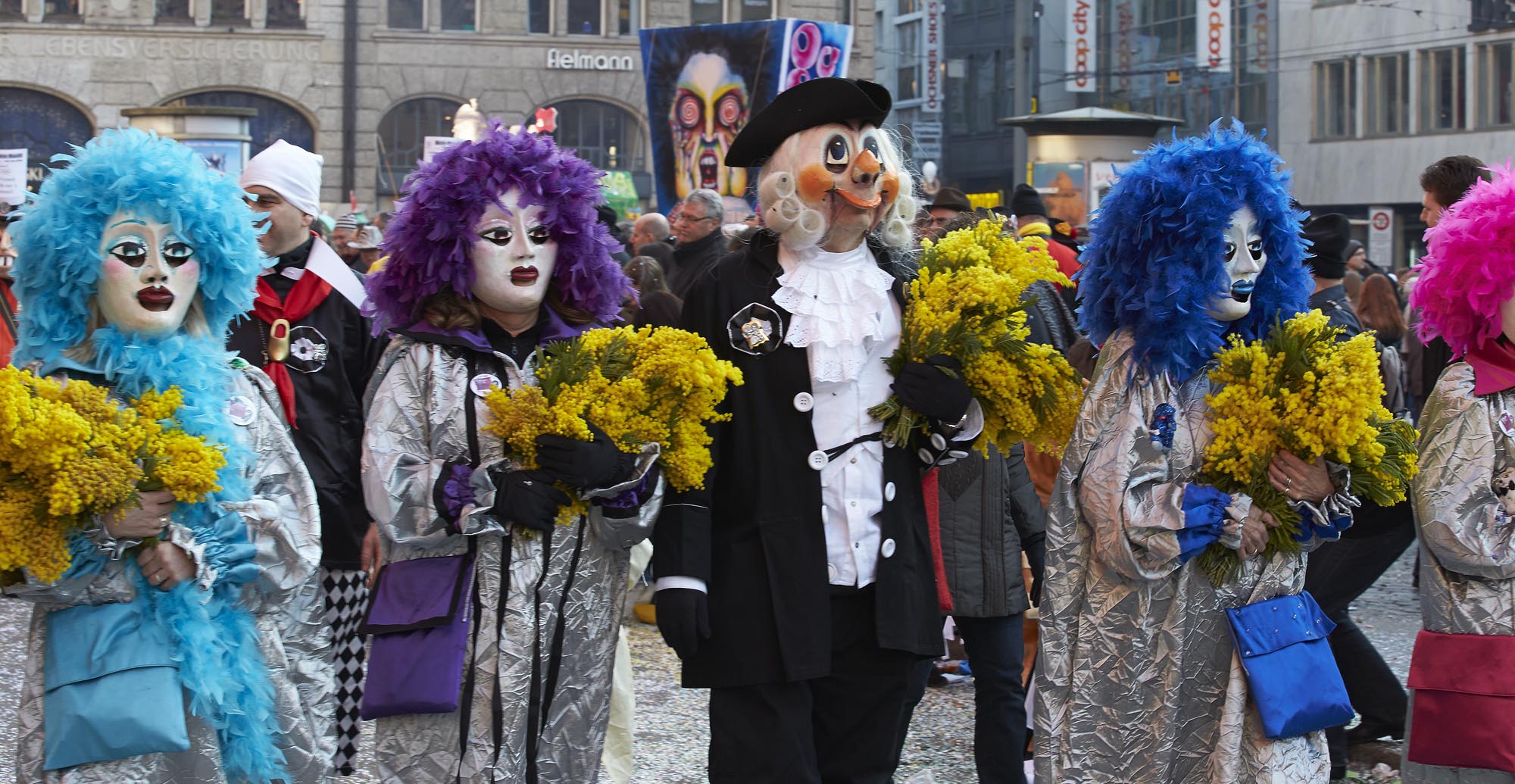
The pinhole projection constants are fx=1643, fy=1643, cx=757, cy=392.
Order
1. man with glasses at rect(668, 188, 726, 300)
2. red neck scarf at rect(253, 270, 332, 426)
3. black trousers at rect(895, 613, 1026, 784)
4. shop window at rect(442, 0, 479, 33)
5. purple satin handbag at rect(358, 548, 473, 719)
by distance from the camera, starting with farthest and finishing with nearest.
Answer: shop window at rect(442, 0, 479, 33) < man with glasses at rect(668, 188, 726, 300) < red neck scarf at rect(253, 270, 332, 426) < black trousers at rect(895, 613, 1026, 784) < purple satin handbag at rect(358, 548, 473, 719)

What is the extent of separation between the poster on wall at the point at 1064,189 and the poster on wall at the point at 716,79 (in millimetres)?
1796

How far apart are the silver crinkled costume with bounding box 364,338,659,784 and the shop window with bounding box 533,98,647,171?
26.8 metres

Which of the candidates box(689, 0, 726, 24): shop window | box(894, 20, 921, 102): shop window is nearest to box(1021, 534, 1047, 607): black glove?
box(689, 0, 726, 24): shop window

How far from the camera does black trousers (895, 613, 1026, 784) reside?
4891 millimetres

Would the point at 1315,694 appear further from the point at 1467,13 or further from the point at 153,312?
the point at 1467,13

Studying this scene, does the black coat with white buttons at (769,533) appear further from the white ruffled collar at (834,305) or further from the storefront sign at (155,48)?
the storefront sign at (155,48)

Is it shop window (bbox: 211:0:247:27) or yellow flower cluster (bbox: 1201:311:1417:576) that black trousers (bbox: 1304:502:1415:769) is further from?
shop window (bbox: 211:0:247:27)

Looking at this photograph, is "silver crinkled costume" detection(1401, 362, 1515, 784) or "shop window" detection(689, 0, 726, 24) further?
"shop window" detection(689, 0, 726, 24)

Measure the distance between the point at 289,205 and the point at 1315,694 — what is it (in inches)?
135

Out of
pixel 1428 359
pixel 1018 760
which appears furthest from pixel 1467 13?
pixel 1018 760

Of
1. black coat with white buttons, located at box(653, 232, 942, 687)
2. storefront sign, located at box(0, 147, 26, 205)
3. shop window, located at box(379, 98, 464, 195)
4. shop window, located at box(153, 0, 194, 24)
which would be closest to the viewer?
black coat with white buttons, located at box(653, 232, 942, 687)

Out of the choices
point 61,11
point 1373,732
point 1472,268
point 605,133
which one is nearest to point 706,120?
point 1373,732

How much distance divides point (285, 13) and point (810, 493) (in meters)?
27.5

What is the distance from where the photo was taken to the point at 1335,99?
35.6 meters
